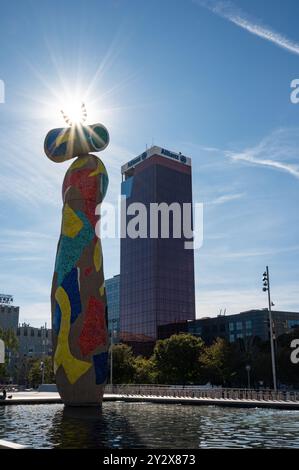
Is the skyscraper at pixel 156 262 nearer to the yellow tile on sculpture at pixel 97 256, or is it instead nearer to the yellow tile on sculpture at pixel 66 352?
the yellow tile on sculpture at pixel 97 256

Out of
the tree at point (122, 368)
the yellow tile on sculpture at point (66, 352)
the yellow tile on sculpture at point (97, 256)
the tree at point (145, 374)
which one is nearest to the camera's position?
the yellow tile on sculpture at point (66, 352)

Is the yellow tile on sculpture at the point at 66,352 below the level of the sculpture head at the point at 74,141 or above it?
below

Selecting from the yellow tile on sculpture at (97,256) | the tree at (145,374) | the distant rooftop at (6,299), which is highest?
the distant rooftop at (6,299)

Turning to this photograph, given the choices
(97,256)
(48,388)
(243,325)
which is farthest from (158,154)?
(97,256)

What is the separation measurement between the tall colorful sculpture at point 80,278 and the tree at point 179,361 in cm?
4041

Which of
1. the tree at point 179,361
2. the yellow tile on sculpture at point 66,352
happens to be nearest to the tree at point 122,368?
the tree at point 179,361

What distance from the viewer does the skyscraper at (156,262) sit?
134 metres

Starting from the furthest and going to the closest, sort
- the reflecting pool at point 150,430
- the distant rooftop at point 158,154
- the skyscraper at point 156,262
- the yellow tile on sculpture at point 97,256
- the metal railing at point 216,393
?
the distant rooftop at point 158,154, the skyscraper at point 156,262, the metal railing at point 216,393, the yellow tile on sculpture at point 97,256, the reflecting pool at point 150,430

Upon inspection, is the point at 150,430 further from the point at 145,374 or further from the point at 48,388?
the point at 145,374

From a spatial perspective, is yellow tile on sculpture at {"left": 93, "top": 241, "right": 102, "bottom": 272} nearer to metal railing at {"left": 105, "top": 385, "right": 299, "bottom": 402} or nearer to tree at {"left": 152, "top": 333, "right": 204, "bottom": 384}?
metal railing at {"left": 105, "top": 385, "right": 299, "bottom": 402}

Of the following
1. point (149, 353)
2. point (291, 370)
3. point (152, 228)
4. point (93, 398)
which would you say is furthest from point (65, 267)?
point (149, 353)

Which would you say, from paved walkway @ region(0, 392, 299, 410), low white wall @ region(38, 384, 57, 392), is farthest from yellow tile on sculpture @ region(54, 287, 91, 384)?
low white wall @ region(38, 384, 57, 392)

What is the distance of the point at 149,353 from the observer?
127000 millimetres
